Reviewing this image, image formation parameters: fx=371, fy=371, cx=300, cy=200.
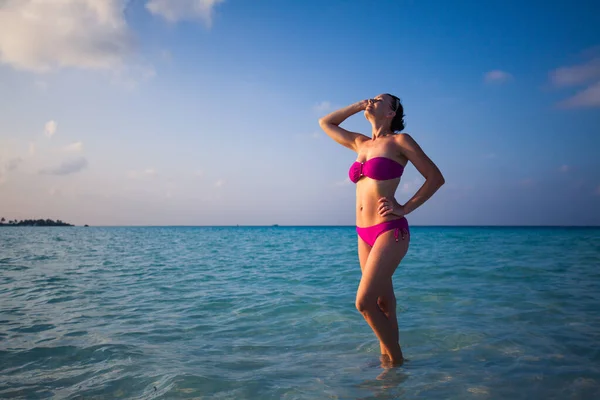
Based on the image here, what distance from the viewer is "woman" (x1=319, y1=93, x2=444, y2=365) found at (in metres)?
3.66

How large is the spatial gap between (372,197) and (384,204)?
8.3 inches

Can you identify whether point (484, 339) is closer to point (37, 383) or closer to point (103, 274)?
point (37, 383)

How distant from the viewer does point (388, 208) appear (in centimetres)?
365

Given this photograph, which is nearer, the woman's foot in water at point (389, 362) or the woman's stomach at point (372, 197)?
the woman's stomach at point (372, 197)

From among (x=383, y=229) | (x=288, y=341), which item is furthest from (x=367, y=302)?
(x=288, y=341)

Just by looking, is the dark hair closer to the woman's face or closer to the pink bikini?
the woman's face

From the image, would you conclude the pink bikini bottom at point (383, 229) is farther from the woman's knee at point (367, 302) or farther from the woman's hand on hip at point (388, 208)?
the woman's knee at point (367, 302)

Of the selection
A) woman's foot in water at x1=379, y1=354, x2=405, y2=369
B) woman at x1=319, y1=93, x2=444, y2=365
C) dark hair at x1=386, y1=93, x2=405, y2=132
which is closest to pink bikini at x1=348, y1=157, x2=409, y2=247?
woman at x1=319, y1=93, x2=444, y2=365

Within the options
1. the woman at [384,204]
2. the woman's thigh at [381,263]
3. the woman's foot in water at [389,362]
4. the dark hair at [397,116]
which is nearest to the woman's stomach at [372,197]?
the woman at [384,204]

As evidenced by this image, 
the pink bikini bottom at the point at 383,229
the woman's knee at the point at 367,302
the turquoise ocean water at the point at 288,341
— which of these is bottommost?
the turquoise ocean water at the point at 288,341

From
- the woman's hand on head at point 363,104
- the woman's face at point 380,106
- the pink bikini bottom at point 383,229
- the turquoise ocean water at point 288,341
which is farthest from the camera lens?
the woman's hand on head at point 363,104

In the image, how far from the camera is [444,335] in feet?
17.5

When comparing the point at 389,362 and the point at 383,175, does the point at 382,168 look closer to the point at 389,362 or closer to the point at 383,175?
the point at 383,175

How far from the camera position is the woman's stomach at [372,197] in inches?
149
